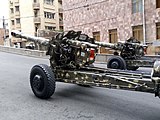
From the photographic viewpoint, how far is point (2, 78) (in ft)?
30.3

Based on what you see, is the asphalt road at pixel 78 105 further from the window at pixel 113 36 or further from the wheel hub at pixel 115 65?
the window at pixel 113 36

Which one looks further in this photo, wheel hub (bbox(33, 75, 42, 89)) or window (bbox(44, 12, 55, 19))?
window (bbox(44, 12, 55, 19))

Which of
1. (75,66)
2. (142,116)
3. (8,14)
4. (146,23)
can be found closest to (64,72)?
(75,66)

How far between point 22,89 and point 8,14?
179 ft

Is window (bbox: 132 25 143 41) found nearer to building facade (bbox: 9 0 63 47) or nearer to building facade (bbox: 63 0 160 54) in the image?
building facade (bbox: 63 0 160 54)

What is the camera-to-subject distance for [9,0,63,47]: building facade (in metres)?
53.0

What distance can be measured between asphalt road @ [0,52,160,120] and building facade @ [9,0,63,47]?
4582 centimetres

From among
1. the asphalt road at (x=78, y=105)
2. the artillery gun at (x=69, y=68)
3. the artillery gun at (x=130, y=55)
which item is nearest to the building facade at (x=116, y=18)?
the artillery gun at (x=130, y=55)

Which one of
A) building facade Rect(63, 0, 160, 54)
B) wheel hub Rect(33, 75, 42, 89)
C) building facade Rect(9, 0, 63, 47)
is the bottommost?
wheel hub Rect(33, 75, 42, 89)

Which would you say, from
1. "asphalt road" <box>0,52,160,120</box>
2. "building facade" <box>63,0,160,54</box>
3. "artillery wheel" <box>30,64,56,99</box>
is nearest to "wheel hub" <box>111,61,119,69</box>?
"asphalt road" <box>0,52,160,120</box>

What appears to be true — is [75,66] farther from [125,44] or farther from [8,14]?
[8,14]

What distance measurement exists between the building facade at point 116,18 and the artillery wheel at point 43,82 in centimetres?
1571

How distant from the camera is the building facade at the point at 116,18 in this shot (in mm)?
20828

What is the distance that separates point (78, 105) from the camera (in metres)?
5.79
